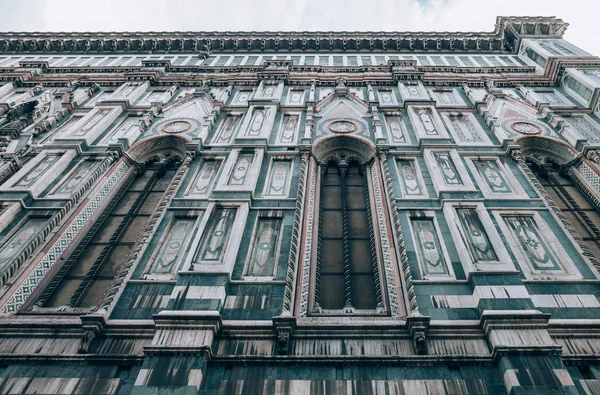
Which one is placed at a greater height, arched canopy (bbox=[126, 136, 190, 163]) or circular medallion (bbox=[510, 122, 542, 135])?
circular medallion (bbox=[510, 122, 542, 135])

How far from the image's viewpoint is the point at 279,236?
909 cm

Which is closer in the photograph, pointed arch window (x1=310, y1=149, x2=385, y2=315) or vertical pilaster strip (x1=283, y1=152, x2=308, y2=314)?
vertical pilaster strip (x1=283, y1=152, x2=308, y2=314)

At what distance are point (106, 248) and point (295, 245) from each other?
15.0 feet

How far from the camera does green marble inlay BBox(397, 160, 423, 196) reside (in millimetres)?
10376

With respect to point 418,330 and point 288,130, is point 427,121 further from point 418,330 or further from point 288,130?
point 418,330

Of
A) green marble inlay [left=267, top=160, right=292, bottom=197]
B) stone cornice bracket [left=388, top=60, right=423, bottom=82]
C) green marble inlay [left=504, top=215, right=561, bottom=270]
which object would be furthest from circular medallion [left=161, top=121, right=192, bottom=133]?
green marble inlay [left=504, top=215, right=561, bottom=270]

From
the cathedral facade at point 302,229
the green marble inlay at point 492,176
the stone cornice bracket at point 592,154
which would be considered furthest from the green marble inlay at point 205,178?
the stone cornice bracket at point 592,154

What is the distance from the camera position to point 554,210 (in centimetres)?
966

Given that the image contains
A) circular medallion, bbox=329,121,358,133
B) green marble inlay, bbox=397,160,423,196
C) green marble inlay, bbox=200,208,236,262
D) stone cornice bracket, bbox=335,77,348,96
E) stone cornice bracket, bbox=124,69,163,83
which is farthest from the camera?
stone cornice bracket, bbox=124,69,163,83

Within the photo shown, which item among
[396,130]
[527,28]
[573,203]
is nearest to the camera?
[573,203]

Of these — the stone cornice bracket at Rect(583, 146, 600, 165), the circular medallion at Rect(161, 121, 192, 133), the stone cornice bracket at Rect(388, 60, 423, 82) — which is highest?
the stone cornice bracket at Rect(388, 60, 423, 82)

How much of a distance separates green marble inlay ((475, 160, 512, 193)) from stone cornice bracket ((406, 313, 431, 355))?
500 centimetres

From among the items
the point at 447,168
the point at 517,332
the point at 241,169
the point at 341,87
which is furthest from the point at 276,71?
the point at 517,332

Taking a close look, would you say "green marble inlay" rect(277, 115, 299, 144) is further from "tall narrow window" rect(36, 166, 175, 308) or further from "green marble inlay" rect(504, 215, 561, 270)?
"green marble inlay" rect(504, 215, 561, 270)
